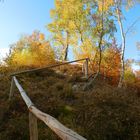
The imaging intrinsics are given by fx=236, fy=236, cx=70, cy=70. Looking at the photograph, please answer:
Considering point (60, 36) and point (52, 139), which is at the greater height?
point (60, 36)

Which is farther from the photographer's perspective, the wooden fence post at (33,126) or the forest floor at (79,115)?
the forest floor at (79,115)

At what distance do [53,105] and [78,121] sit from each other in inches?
55.3

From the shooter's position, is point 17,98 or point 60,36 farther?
point 60,36

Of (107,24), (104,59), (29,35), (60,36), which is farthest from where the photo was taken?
(29,35)

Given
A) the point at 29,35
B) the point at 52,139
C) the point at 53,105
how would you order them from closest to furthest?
the point at 52,139 < the point at 53,105 < the point at 29,35

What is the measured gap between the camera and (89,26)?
2144 cm

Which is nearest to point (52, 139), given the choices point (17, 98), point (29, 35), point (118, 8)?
point (17, 98)

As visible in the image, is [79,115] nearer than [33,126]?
No

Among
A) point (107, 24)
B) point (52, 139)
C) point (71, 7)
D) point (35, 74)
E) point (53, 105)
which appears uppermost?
point (71, 7)

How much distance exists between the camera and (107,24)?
20359mm

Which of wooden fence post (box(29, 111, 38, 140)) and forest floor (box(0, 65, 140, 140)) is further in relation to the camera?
forest floor (box(0, 65, 140, 140))

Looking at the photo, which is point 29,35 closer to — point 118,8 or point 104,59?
point 104,59

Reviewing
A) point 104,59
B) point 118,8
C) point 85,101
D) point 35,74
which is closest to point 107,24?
point 118,8

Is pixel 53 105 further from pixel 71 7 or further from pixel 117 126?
pixel 71 7
